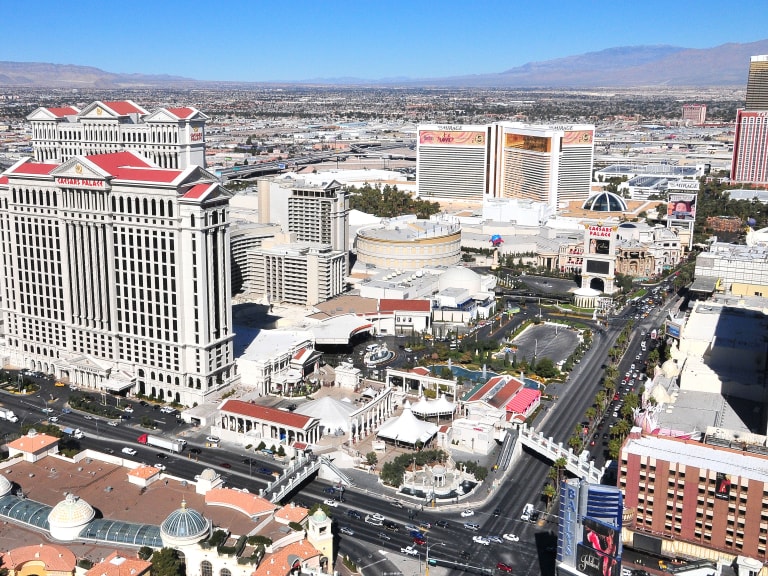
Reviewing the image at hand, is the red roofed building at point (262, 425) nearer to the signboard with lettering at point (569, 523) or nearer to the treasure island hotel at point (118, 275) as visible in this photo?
the treasure island hotel at point (118, 275)

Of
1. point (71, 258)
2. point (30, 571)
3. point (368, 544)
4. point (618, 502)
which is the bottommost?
point (368, 544)

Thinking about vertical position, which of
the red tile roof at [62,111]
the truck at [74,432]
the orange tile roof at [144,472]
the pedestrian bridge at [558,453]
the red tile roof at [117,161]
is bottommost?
the truck at [74,432]

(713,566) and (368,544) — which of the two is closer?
(713,566)

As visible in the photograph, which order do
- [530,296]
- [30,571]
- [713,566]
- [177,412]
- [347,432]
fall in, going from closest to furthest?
1. [30,571]
2. [713,566]
3. [347,432]
4. [177,412]
5. [530,296]

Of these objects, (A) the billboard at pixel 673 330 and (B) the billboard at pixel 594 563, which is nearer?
(B) the billboard at pixel 594 563

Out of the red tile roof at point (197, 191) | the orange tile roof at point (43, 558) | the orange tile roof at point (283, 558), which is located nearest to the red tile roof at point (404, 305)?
the red tile roof at point (197, 191)

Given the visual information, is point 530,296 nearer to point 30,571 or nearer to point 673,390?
point 673,390

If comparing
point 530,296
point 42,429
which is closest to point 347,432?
point 42,429
